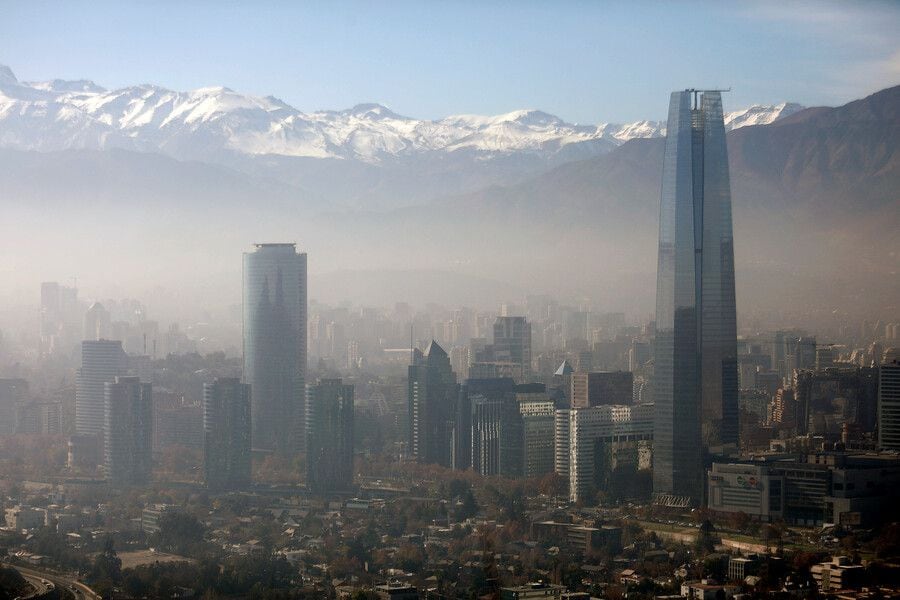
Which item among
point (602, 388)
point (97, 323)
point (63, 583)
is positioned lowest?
point (63, 583)

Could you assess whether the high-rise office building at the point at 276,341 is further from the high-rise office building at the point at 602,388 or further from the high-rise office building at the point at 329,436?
the high-rise office building at the point at 602,388

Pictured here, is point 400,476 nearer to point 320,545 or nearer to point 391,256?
point 320,545

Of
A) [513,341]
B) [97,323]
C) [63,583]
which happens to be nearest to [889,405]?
[513,341]

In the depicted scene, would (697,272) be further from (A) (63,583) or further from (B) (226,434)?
(A) (63,583)

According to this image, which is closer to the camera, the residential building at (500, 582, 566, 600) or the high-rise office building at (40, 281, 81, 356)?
→ the residential building at (500, 582, 566, 600)

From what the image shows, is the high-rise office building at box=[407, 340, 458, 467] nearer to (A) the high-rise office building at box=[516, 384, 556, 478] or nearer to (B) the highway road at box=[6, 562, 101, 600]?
(A) the high-rise office building at box=[516, 384, 556, 478]

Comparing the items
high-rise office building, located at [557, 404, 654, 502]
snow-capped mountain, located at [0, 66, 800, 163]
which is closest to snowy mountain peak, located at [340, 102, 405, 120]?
snow-capped mountain, located at [0, 66, 800, 163]
